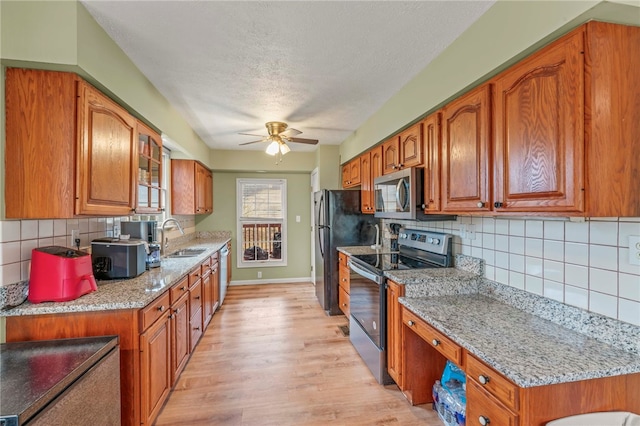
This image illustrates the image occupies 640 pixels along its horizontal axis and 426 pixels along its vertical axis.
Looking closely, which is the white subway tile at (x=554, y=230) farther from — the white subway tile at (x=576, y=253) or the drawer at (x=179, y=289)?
the drawer at (x=179, y=289)

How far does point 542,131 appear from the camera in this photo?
1.22m

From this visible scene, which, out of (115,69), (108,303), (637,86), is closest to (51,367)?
(108,303)

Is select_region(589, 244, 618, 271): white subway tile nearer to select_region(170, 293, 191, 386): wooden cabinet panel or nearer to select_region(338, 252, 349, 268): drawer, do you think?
select_region(338, 252, 349, 268): drawer

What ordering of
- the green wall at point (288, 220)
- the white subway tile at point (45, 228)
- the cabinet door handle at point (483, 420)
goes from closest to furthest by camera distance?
the cabinet door handle at point (483, 420)
the white subway tile at point (45, 228)
the green wall at point (288, 220)

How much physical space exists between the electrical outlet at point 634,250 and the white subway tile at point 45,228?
3.01 meters

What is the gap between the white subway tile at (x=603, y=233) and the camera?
1.23 meters

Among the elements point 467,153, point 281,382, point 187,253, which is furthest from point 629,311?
point 187,253

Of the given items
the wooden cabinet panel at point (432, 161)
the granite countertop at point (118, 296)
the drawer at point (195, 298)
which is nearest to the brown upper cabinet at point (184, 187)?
the drawer at point (195, 298)

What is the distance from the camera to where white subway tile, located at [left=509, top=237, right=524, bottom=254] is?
1686 mm

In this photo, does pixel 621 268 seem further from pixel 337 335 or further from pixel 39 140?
pixel 39 140

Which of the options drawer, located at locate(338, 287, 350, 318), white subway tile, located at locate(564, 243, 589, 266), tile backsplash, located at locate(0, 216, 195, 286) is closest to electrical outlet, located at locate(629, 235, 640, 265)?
white subway tile, located at locate(564, 243, 589, 266)

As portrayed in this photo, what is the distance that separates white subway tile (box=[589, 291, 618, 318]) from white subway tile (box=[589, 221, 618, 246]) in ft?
0.78

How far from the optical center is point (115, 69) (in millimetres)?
1793

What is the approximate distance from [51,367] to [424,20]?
2478mm
